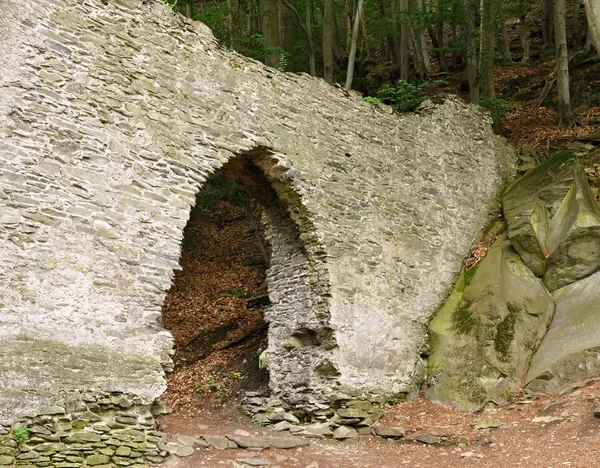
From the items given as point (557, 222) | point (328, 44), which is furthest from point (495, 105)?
point (328, 44)

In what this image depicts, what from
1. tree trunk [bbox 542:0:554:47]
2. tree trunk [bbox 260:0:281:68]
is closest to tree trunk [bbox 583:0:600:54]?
tree trunk [bbox 260:0:281:68]

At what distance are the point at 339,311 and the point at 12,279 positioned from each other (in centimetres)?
489

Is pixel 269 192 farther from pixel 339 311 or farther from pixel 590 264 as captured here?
pixel 590 264

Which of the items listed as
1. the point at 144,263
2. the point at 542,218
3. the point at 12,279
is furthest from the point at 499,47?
the point at 12,279

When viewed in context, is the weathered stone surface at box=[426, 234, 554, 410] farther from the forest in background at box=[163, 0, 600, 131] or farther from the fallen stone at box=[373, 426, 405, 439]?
the forest in background at box=[163, 0, 600, 131]

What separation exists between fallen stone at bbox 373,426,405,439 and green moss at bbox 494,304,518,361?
6.89 feet

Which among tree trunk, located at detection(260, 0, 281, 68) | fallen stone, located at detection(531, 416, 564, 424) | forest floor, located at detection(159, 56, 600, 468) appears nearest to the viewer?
forest floor, located at detection(159, 56, 600, 468)

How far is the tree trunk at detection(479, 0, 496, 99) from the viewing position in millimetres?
14953

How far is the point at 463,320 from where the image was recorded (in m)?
10.1

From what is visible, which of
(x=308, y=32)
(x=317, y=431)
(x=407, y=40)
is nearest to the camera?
(x=317, y=431)

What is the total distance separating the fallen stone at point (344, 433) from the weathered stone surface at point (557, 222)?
4.37 m

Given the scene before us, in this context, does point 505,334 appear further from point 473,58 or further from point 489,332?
point 473,58

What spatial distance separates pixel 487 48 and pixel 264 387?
1040cm

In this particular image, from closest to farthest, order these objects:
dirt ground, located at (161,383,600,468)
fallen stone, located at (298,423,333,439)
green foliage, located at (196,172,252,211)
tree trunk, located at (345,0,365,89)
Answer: dirt ground, located at (161,383,600,468) < fallen stone, located at (298,423,333,439) < green foliage, located at (196,172,252,211) < tree trunk, located at (345,0,365,89)
